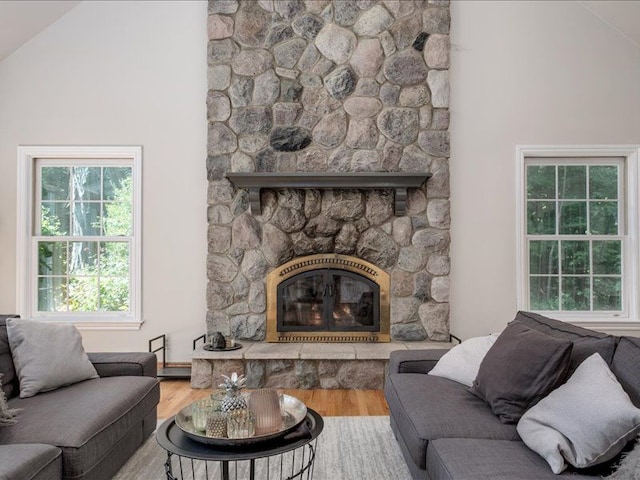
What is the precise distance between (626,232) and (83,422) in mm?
4561

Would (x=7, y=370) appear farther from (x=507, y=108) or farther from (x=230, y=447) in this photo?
(x=507, y=108)

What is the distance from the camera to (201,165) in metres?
4.21

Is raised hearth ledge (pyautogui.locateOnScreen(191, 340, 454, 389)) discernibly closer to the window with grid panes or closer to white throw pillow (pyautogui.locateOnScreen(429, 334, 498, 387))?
white throw pillow (pyautogui.locateOnScreen(429, 334, 498, 387))

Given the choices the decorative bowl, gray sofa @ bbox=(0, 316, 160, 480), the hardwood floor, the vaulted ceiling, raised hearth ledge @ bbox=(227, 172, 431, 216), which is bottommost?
the hardwood floor

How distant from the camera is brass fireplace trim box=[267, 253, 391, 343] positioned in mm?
4047

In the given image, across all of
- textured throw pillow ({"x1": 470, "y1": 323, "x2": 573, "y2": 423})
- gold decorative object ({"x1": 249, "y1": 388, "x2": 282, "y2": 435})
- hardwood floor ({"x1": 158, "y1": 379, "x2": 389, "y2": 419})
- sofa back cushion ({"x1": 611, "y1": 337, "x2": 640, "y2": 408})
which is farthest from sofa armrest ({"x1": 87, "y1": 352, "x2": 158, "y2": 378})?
sofa back cushion ({"x1": 611, "y1": 337, "x2": 640, "y2": 408})

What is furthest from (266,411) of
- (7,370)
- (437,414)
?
(7,370)

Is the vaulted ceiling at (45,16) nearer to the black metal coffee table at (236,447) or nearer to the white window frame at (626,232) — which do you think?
the white window frame at (626,232)

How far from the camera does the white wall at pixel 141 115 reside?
13.8 feet

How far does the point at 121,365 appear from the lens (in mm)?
2648

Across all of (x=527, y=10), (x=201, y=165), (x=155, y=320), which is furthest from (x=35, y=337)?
(x=527, y=10)

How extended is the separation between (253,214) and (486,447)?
289 centimetres

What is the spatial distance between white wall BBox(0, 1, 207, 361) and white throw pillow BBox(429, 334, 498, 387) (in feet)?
7.98

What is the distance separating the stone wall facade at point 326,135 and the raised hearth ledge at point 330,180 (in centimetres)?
17
